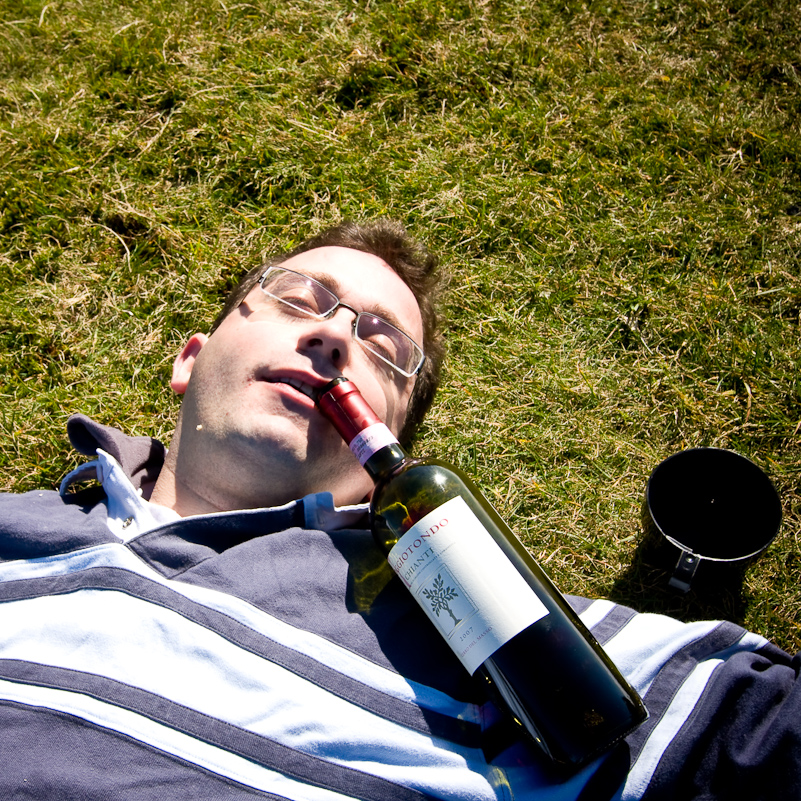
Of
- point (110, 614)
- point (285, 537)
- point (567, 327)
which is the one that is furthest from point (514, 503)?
point (110, 614)

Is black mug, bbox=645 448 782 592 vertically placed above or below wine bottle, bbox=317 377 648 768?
below

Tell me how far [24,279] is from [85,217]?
17.6 inches

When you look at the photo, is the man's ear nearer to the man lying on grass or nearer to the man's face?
the man's face

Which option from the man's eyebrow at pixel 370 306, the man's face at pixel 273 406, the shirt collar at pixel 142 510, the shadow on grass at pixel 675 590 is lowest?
the shadow on grass at pixel 675 590

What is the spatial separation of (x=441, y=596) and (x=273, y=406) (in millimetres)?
872

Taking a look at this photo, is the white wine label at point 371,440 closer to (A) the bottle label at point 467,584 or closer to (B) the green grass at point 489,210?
(A) the bottle label at point 467,584

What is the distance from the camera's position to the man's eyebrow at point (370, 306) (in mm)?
2588

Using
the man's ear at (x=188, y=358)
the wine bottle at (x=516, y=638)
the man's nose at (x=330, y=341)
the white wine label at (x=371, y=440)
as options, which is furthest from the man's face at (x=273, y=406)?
the wine bottle at (x=516, y=638)

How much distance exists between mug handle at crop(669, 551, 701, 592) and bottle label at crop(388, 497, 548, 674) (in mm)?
1095

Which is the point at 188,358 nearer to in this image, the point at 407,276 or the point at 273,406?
the point at 273,406

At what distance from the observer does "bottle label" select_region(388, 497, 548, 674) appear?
169 cm

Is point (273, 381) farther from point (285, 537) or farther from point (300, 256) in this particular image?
point (300, 256)

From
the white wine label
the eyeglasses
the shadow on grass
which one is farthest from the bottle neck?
the shadow on grass

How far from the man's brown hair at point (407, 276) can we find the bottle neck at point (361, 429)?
864 mm
